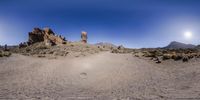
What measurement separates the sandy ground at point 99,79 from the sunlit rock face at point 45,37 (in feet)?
40.9

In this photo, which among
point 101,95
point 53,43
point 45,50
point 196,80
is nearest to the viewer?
point 101,95

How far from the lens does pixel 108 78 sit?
69.8ft

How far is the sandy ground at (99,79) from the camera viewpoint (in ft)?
51.8

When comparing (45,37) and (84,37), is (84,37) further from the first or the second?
(45,37)

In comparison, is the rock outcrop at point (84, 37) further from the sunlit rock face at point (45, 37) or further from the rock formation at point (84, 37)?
the sunlit rock face at point (45, 37)

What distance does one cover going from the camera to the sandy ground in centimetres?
1579

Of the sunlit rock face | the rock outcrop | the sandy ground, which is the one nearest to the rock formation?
the rock outcrop

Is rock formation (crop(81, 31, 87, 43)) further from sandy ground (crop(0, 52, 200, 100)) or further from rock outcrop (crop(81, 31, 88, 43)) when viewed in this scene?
sandy ground (crop(0, 52, 200, 100))

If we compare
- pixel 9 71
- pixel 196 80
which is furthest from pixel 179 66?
pixel 9 71

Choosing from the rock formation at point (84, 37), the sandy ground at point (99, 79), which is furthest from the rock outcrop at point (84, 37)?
the sandy ground at point (99, 79)

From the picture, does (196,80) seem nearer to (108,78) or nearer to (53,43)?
(108,78)

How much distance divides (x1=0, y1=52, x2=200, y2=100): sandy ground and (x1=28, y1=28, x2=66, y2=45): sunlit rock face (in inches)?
490

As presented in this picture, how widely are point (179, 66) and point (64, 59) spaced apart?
12.8 meters

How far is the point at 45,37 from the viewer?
4025 cm
